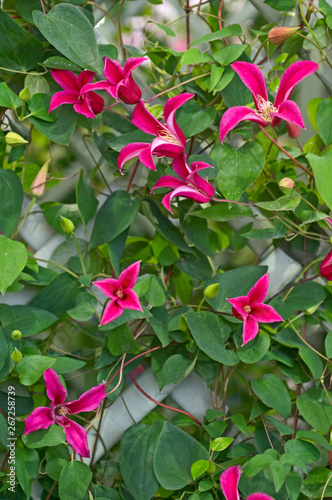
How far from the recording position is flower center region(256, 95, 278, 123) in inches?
26.8

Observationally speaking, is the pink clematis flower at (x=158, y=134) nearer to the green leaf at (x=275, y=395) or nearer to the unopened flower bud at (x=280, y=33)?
the unopened flower bud at (x=280, y=33)

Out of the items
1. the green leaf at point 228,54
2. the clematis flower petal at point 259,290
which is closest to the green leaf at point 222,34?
the green leaf at point 228,54

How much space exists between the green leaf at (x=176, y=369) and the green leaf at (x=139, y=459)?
83mm

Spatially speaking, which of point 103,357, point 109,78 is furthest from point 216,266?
point 109,78

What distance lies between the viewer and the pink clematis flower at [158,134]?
67 cm

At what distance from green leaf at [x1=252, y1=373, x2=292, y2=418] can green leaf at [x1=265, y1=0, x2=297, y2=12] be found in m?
0.54

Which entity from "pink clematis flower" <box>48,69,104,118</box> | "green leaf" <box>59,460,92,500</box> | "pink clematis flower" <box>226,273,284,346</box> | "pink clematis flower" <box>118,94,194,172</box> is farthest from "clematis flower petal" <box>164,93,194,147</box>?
"green leaf" <box>59,460,92,500</box>

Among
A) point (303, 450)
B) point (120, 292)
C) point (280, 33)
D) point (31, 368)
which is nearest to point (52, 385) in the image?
point (31, 368)

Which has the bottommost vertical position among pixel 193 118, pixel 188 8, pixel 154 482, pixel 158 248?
pixel 154 482

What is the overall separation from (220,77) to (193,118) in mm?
65

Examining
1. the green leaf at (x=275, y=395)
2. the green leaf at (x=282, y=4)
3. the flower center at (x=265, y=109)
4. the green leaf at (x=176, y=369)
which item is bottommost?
the green leaf at (x=275, y=395)

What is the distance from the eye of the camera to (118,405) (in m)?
0.81

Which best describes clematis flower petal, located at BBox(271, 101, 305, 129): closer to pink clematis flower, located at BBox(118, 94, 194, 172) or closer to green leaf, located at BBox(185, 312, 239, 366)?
pink clematis flower, located at BBox(118, 94, 194, 172)

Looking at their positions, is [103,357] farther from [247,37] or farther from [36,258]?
[247,37]
